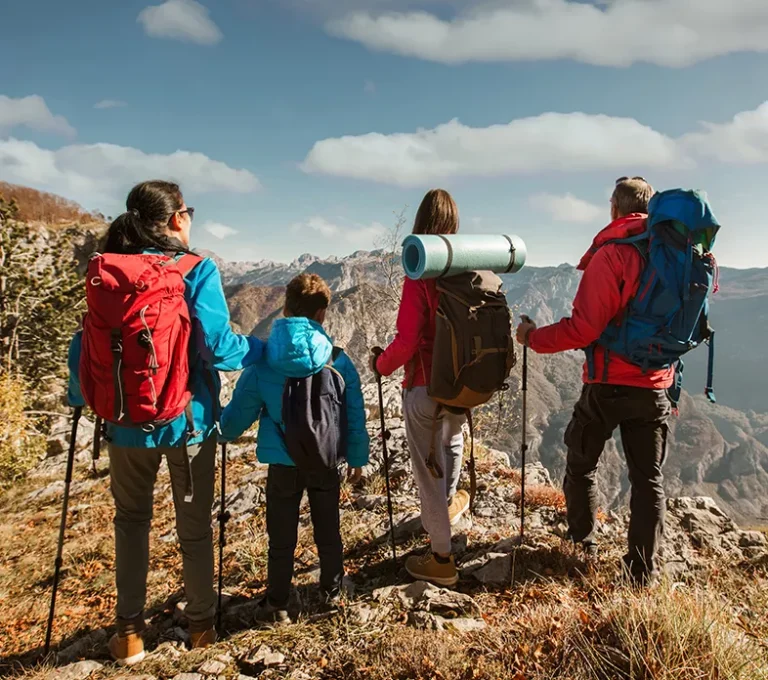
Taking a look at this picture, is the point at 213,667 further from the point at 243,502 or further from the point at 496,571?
the point at 243,502

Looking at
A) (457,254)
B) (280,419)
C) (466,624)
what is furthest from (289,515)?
(457,254)

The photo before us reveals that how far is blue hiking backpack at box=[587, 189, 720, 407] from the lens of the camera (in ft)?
11.1

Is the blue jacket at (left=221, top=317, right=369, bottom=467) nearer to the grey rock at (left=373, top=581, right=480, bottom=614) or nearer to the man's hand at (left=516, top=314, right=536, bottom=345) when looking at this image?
the grey rock at (left=373, top=581, right=480, bottom=614)

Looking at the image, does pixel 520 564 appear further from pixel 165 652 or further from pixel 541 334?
pixel 165 652

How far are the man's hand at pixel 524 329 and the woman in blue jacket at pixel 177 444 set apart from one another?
2.16 m

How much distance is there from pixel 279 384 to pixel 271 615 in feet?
6.02

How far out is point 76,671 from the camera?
342 centimetres

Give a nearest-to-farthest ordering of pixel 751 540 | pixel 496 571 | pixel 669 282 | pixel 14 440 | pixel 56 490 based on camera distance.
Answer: pixel 669 282, pixel 496 571, pixel 751 540, pixel 56 490, pixel 14 440

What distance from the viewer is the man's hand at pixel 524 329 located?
13.6 feet

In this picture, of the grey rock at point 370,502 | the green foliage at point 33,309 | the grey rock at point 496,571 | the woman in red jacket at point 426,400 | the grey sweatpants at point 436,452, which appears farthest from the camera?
the green foliage at point 33,309

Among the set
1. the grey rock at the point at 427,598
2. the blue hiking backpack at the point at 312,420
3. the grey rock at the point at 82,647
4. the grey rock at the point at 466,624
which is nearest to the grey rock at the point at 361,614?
the grey rock at the point at 427,598

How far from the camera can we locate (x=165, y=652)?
359 centimetres

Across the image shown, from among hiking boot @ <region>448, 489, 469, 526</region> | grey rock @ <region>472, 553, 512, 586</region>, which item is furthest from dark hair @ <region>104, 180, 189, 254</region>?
grey rock @ <region>472, 553, 512, 586</region>

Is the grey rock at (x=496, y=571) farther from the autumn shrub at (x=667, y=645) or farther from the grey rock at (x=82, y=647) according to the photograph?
the grey rock at (x=82, y=647)
